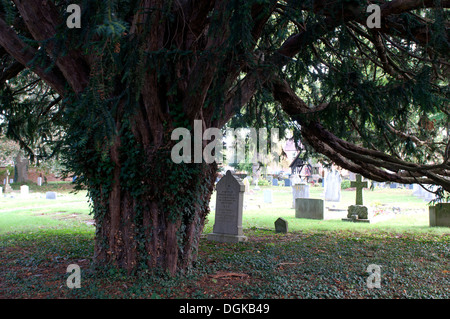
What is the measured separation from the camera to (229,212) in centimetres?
995

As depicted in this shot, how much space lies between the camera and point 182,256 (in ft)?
18.7

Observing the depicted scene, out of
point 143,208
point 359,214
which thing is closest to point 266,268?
point 143,208

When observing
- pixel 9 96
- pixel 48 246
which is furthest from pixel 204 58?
pixel 48 246

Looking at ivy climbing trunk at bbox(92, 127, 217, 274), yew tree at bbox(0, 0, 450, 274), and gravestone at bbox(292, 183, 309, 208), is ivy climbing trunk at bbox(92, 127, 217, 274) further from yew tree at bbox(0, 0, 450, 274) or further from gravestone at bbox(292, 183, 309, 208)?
gravestone at bbox(292, 183, 309, 208)

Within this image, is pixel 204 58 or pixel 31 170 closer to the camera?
pixel 204 58

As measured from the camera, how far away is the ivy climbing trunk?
5297mm

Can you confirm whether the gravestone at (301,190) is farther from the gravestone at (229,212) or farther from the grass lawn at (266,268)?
the gravestone at (229,212)

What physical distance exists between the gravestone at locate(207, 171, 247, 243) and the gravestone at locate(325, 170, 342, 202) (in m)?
12.8

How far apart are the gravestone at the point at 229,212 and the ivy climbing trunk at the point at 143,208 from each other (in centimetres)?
403

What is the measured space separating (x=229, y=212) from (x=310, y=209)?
6.39 meters

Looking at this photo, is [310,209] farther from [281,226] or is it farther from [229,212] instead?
[229,212]

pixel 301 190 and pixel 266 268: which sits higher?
pixel 301 190
